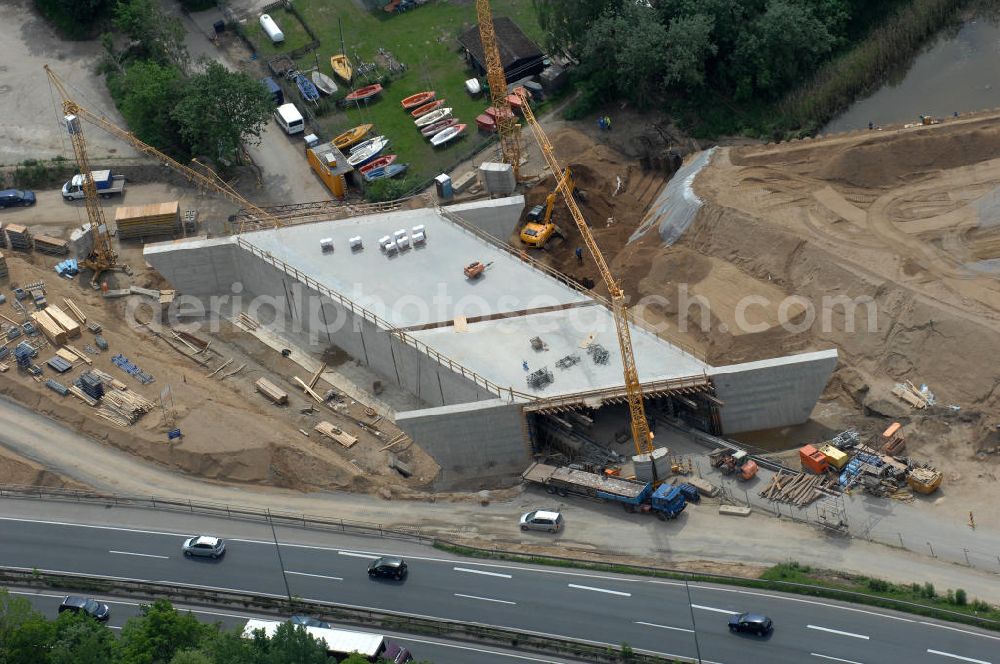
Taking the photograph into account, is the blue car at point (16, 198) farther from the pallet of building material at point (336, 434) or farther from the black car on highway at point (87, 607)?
the black car on highway at point (87, 607)

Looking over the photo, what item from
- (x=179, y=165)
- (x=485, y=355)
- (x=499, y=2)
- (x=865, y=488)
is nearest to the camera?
(x=865, y=488)

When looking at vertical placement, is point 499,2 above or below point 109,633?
above

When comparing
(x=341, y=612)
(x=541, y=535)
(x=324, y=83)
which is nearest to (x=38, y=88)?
(x=324, y=83)

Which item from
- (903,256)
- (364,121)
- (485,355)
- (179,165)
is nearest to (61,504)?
(485,355)

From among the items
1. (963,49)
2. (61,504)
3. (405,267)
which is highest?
(963,49)

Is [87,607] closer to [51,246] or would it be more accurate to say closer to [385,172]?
[51,246]

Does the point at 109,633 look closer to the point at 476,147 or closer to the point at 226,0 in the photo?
the point at 476,147
